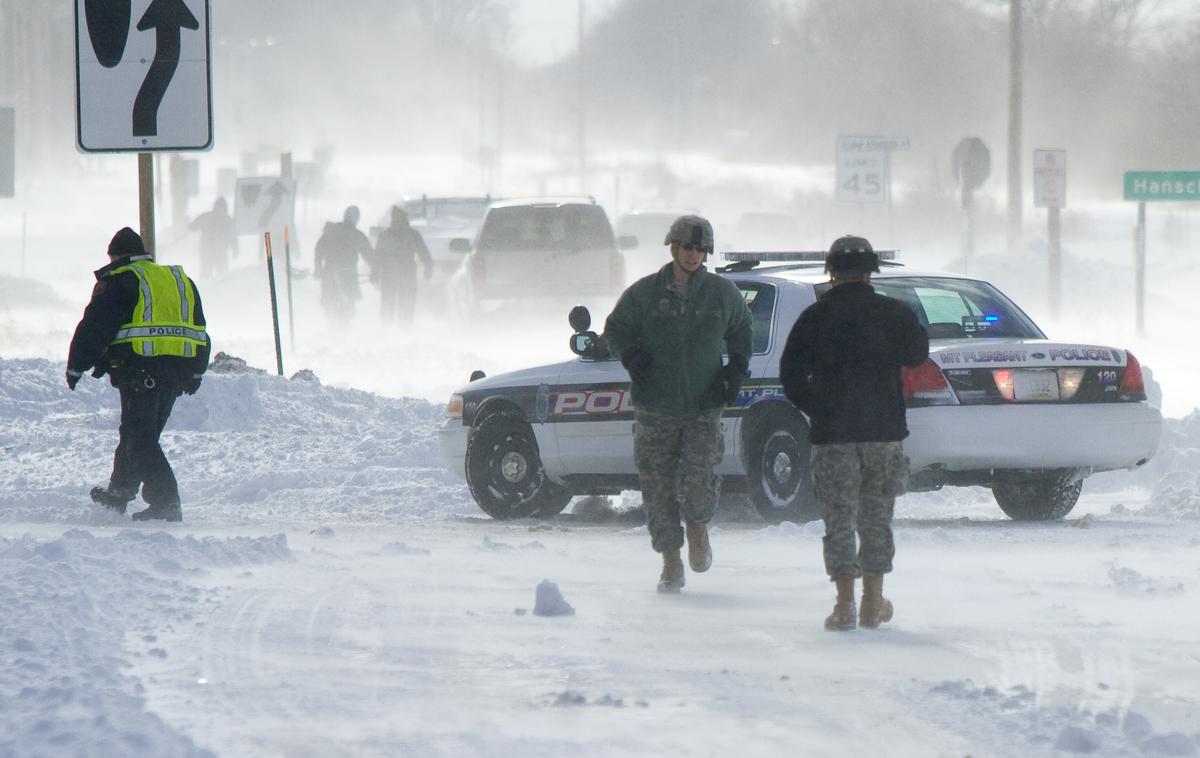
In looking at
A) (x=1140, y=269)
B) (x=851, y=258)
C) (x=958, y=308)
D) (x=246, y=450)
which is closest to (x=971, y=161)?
(x=1140, y=269)

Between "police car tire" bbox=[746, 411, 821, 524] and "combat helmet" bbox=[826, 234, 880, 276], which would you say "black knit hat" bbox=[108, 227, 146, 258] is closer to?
"police car tire" bbox=[746, 411, 821, 524]

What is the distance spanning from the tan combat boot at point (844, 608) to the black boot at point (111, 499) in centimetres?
498

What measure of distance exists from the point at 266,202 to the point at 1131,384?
55.7ft

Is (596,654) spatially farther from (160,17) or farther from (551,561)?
(160,17)

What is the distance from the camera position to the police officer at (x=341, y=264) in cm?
2733

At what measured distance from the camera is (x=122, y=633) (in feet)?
21.7

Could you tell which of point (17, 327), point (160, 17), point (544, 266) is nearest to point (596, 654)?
point (160, 17)

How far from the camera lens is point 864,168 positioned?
30125 mm

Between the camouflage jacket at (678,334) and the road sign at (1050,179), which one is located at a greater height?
the road sign at (1050,179)

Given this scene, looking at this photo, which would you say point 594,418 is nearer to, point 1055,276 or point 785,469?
point 785,469

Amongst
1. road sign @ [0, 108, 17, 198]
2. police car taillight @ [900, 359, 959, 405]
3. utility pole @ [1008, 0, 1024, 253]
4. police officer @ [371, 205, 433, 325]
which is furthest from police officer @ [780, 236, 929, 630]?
utility pole @ [1008, 0, 1024, 253]

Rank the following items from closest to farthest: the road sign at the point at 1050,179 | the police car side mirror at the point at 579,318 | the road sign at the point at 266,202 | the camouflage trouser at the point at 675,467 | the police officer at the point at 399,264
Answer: the camouflage trouser at the point at 675,467, the police car side mirror at the point at 579,318, the road sign at the point at 266,202, the police officer at the point at 399,264, the road sign at the point at 1050,179

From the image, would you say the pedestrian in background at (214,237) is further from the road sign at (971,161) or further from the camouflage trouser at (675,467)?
the camouflage trouser at (675,467)

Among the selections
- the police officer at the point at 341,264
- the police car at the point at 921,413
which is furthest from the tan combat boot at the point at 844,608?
the police officer at the point at 341,264
